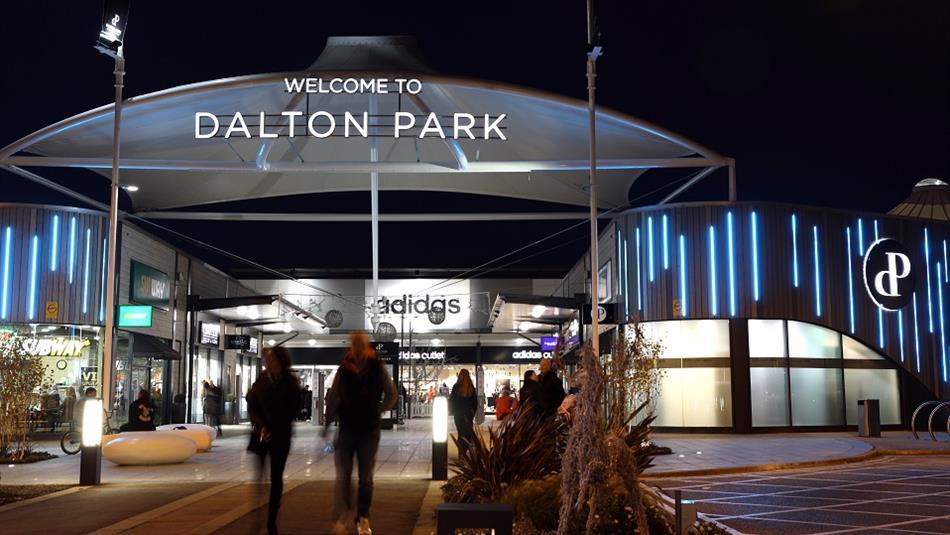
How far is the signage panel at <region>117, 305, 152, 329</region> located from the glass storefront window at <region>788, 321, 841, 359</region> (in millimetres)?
17677

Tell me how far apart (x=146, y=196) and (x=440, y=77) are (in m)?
13.5

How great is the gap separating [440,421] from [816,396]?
15.9 metres

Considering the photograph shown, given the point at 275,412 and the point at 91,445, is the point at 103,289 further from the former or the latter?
the point at 275,412

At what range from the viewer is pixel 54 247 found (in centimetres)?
2627

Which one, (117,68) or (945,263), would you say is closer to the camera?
(117,68)

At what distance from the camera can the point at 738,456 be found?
60.3ft

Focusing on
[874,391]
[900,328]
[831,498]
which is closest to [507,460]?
[831,498]

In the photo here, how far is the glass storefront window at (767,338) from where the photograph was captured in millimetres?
26734

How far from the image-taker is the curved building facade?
26594 mm

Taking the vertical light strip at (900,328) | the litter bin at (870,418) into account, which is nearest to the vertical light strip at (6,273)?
the litter bin at (870,418)

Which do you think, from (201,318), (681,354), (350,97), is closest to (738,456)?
(681,354)

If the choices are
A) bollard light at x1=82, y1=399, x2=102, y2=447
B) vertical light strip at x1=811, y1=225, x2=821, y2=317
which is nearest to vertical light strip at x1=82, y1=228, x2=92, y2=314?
bollard light at x1=82, y1=399, x2=102, y2=447

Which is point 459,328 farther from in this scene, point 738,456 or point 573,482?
point 573,482

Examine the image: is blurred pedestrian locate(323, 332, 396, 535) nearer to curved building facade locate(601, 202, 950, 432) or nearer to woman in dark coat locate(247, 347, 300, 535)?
woman in dark coat locate(247, 347, 300, 535)
